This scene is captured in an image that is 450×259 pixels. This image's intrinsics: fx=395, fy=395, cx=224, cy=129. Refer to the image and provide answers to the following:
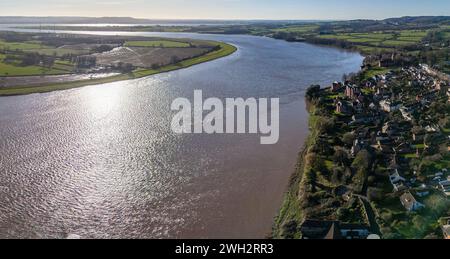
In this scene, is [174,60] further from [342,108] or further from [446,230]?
[446,230]

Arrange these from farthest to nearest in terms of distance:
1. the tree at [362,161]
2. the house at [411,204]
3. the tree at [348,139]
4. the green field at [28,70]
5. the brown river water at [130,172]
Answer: the green field at [28,70] < the tree at [348,139] < the tree at [362,161] < the brown river water at [130,172] < the house at [411,204]

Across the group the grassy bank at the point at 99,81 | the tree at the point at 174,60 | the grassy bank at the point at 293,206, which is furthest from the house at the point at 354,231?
the tree at the point at 174,60

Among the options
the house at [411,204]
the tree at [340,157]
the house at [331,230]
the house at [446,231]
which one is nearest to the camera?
the house at [446,231]

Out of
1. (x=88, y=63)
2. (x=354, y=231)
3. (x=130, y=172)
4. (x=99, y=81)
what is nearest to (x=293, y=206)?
(x=354, y=231)

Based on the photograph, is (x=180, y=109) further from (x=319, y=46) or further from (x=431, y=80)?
(x=319, y=46)

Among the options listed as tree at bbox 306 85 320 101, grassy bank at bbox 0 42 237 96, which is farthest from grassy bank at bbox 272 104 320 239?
grassy bank at bbox 0 42 237 96

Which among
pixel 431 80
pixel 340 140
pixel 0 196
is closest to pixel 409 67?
pixel 431 80

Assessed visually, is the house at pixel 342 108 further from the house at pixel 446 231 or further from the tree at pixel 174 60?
the tree at pixel 174 60
